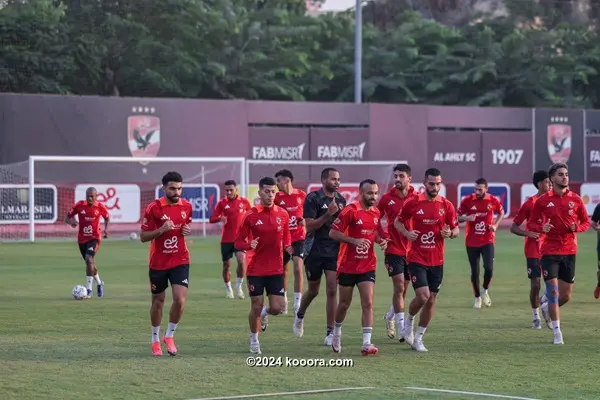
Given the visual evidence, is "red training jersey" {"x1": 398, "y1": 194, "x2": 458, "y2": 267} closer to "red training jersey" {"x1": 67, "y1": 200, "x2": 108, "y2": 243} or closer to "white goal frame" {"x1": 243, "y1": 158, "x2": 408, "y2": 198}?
"red training jersey" {"x1": 67, "y1": 200, "x2": 108, "y2": 243}

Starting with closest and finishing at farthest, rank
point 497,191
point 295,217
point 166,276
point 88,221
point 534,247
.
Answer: point 166,276 → point 534,247 → point 295,217 → point 88,221 → point 497,191

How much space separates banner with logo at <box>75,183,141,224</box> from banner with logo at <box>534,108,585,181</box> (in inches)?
721

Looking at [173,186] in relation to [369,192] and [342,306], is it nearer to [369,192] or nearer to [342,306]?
[369,192]

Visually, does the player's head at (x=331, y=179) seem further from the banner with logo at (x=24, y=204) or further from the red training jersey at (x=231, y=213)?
the banner with logo at (x=24, y=204)

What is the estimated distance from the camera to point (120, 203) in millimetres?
42469

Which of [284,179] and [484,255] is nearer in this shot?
[284,179]

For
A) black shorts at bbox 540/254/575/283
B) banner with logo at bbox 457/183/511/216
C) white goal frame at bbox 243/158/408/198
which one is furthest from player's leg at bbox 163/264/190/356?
banner with logo at bbox 457/183/511/216

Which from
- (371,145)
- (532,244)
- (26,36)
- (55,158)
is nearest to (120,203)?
(55,158)

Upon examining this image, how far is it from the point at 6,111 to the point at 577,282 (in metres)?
21.8

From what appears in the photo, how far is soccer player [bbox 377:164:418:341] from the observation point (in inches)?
666

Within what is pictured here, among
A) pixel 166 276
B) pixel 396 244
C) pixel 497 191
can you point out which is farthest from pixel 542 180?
pixel 497 191

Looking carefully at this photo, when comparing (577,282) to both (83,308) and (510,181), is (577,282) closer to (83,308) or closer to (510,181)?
(83,308)

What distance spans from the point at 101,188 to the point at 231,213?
1993 centimetres

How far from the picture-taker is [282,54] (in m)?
59.5
